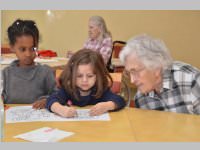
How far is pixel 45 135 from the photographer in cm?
99

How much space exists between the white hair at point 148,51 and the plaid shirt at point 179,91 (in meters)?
0.11

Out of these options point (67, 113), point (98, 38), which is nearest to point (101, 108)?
point (67, 113)

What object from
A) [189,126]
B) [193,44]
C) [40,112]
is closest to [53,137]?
[40,112]

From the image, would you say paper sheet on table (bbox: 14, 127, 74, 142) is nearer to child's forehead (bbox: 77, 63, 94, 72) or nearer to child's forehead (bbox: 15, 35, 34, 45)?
child's forehead (bbox: 77, 63, 94, 72)

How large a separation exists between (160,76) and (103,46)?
8.21 feet

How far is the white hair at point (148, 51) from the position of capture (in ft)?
4.55

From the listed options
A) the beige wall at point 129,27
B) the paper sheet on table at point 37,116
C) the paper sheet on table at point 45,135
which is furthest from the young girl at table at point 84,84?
the beige wall at point 129,27

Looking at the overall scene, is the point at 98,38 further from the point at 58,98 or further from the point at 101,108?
the point at 101,108

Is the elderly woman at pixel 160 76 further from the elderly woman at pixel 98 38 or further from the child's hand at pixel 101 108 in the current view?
the elderly woman at pixel 98 38

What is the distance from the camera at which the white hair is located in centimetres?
139

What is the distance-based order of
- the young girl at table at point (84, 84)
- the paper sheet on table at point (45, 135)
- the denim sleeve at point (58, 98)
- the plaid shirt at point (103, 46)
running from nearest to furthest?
the paper sheet on table at point (45, 135)
the denim sleeve at point (58, 98)
the young girl at table at point (84, 84)
the plaid shirt at point (103, 46)

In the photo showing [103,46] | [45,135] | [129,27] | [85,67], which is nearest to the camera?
[45,135]

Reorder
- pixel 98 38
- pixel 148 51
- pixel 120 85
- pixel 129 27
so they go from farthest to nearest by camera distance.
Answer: pixel 129 27, pixel 98 38, pixel 120 85, pixel 148 51

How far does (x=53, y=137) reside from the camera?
0.98 m
